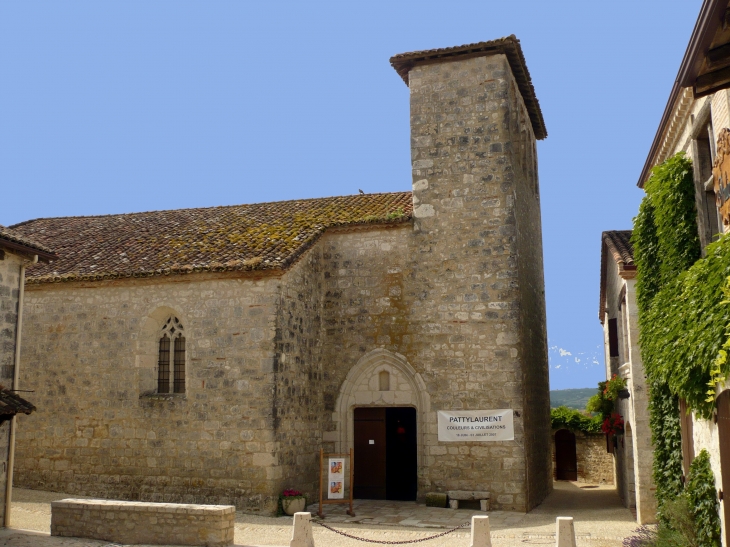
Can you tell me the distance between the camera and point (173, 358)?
15.6m

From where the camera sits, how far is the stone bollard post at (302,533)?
34.1ft

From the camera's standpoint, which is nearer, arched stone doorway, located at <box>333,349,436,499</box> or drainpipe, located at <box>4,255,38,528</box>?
drainpipe, located at <box>4,255,38,528</box>

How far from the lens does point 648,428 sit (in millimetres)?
13250

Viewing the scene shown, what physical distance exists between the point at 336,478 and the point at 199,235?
6657mm

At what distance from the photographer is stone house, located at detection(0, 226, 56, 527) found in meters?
11.8

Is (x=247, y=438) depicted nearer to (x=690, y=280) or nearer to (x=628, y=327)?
(x=628, y=327)

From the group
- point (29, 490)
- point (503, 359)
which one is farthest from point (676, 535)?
point (29, 490)

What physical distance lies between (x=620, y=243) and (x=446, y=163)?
13.8 ft

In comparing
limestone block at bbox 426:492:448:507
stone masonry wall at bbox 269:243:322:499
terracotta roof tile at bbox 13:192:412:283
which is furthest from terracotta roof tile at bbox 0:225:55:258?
limestone block at bbox 426:492:448:507

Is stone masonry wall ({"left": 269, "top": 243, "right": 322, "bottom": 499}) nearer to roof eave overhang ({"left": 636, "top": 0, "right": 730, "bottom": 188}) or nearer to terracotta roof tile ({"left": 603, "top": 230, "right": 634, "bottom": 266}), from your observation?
terracotta roof tile ({"left": 603, "top": 230, "right": 634, "bottom": 266})

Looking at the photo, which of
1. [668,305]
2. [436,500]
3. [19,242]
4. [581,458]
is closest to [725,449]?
[668,305]

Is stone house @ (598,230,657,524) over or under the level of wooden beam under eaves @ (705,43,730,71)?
under

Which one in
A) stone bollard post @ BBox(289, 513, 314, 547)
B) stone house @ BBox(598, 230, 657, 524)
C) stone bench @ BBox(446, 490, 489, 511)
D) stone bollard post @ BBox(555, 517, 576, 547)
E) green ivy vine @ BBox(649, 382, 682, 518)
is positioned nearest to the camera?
stone bollard post @ BBox(555, 517, 576, 547)

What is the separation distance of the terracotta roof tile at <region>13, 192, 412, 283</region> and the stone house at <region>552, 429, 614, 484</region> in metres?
12.2
